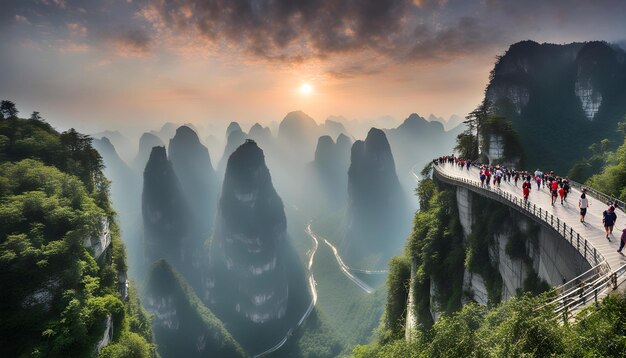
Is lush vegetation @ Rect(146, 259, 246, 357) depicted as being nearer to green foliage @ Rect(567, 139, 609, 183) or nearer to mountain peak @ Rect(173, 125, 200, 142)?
green foliage @ Rect(567, 139, 609, 183)

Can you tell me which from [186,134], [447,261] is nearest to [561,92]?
[447,261]

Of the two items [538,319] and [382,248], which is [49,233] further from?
[382,248]

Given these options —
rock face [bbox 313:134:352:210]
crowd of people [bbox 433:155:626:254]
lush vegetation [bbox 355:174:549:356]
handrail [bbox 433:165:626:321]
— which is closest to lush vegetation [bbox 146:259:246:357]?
lush vegetation [bbox 355:174:549:356]

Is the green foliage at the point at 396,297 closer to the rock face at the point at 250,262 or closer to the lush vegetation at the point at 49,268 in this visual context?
the lush vegetation at the point at 49,268

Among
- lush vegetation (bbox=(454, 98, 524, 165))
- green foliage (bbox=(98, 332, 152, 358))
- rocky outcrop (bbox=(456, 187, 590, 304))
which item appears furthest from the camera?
lush vegetation (bbox=(454, 98, 524, 165))

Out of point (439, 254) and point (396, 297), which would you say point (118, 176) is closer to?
point (396, 297)
